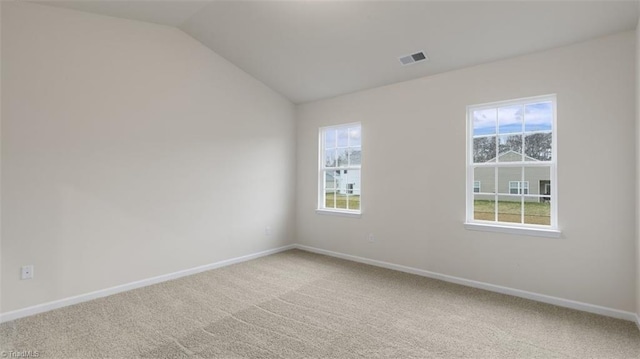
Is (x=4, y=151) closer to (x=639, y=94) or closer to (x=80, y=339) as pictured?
(x=80, y=339)

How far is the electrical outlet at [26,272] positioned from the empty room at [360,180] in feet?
0.08

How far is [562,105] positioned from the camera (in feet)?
9.82

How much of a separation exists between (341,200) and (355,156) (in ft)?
2.42

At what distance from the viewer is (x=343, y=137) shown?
4.90 meters

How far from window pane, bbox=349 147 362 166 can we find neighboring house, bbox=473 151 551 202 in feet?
5.40

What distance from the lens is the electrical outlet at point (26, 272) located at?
275cm

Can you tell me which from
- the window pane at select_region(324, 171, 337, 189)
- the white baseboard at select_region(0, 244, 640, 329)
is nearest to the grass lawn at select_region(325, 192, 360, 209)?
the window pane at select_region(324, 171, 337, 189)

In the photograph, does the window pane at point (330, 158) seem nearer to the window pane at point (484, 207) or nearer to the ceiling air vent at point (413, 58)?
the ceiling air vent at point (413, 58)

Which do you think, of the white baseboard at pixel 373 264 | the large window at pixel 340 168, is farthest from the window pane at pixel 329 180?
the white baseboard at pixel 373 264

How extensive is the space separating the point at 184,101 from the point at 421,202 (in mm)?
3224

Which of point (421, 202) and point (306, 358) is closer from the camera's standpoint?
point (306, 358)

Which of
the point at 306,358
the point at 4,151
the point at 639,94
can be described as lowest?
the point at 306,358

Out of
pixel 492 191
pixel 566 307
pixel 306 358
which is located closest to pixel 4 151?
pixel 306 358

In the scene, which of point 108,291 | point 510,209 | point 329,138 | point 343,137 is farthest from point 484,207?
point 108,291
